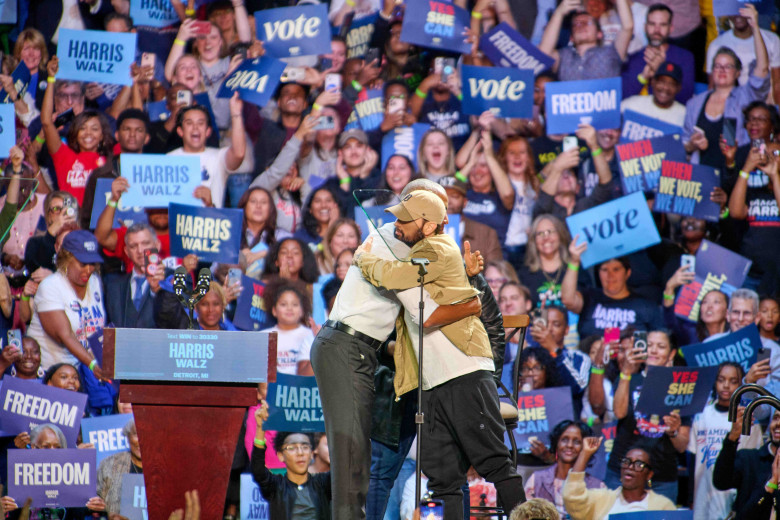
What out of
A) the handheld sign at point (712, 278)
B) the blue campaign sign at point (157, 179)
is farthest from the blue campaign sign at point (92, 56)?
the handheld sign at point (712, 278)

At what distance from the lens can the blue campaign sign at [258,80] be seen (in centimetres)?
573

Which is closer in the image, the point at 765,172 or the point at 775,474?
the point at 775,474

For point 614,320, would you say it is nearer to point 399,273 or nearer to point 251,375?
point 399,273

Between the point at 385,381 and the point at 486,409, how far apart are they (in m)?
0.46

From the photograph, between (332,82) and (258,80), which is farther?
(332,82)

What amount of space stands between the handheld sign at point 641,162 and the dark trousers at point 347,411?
3.29 meters

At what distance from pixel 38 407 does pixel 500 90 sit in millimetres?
3464

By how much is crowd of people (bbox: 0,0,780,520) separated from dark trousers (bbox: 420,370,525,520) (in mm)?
1765

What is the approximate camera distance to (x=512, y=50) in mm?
5973

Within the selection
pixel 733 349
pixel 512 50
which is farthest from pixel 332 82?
pixel 733 349

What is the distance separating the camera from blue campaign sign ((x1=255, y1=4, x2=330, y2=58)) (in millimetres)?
5789

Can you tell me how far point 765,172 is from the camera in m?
5.80

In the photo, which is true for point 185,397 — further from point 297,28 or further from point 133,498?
point 297,28

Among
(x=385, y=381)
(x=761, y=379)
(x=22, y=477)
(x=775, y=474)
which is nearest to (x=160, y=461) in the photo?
(x=385, y=381)
